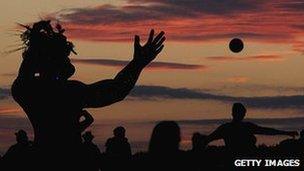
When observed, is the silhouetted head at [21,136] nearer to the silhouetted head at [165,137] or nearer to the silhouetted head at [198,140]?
the silhouetted head at [198,140]

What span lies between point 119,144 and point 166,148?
10781mm

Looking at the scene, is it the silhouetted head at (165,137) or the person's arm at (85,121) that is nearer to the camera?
the silhouetted head at (165,137)

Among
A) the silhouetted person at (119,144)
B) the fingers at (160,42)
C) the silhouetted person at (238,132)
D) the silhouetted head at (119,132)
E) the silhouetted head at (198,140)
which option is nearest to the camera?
the fingers at (160,42)

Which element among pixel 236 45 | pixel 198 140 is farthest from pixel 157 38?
pixel 236 45

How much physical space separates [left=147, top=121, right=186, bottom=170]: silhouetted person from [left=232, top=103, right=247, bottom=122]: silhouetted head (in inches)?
324

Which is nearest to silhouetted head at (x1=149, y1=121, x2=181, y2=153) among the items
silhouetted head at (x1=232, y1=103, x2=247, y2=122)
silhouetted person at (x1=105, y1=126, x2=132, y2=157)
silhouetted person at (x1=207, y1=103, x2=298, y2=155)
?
silhouetted person at (x1=207, y1=103, x2=298, y2=155)

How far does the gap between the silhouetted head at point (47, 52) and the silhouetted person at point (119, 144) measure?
10.6 m

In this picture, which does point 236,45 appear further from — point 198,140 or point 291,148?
point 198,140

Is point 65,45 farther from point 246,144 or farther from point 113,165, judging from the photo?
point 113,165

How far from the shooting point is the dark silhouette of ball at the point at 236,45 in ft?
64.8

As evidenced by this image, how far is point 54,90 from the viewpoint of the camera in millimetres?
6965

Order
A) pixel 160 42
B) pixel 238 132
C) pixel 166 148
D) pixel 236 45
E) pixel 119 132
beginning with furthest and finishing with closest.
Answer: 1. pixel 236 45
2. pixel 119 132
3. pixel 238 132
4. pixel 166 148
5. pixel 160 42

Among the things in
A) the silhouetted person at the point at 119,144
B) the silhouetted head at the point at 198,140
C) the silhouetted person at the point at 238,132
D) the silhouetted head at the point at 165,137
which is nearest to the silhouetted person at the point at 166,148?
the silhouetted head at the point at 165,137

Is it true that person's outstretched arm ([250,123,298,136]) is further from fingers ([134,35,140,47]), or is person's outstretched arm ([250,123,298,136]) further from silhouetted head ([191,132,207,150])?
fingers ([134,35,140,47])
